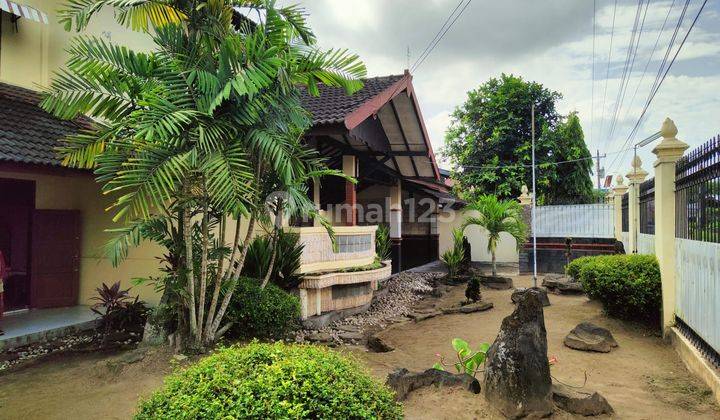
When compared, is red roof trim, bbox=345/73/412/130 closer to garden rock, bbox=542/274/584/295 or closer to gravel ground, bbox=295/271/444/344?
gravel ground, bbox=295/271/444/344

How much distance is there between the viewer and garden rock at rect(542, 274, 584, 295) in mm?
9586

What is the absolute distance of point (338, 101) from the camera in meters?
8.37

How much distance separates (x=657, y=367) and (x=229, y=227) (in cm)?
622

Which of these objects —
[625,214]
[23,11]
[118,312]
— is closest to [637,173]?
[625,214]

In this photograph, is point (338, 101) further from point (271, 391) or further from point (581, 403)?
point (271, 391)

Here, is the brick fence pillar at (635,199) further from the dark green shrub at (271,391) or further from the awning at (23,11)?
the awning at (23,11)

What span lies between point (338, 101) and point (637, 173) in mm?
6109

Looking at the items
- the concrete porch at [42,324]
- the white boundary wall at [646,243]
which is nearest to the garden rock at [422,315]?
the white boundary wall at [646,243]

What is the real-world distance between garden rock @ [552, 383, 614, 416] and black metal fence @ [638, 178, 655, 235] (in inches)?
178

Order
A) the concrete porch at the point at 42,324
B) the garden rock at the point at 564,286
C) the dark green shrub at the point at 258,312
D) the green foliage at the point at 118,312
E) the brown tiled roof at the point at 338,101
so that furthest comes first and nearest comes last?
1. the garden rock at the point at 564,286
2. the brown tiled roof at the point at 338,101
3. the green foliage at the point at 118,312
4. the concrete porch at the point at 42,324
5. the dark green shrub at the point at 258,312

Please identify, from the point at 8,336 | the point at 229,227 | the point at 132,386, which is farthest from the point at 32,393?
the point at 229,227

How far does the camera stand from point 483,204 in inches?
492

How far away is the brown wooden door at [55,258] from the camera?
23.7ft

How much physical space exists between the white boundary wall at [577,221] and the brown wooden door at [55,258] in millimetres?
12583
